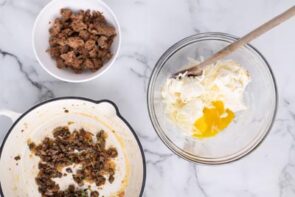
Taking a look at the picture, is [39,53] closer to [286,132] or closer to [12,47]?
[12,47]

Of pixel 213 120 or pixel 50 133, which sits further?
pixel 50 133

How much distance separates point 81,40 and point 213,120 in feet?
1.45

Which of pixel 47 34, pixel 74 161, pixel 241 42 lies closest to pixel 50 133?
pixel 74 161

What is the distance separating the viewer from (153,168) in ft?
5.13

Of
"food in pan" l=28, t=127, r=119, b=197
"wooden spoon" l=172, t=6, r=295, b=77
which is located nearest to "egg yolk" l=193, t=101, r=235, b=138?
"wooden spoon" l=172, t=6, r=295, b=77

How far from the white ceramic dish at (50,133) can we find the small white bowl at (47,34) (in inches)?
2.9

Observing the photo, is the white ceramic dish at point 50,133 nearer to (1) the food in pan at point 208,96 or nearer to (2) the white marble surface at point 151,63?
(2) the white marble surface at point 151,63

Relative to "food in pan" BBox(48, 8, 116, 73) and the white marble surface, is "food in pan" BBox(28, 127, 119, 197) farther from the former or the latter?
"food in pan" BBox(48, 8, 116, 73)

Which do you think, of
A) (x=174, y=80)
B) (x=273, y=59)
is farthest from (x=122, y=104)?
(x=273, y=59)

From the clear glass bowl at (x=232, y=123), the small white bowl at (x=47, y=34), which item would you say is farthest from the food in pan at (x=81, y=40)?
the clear glass bowl at (x=232, y=123)

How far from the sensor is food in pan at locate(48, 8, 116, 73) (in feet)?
4.76

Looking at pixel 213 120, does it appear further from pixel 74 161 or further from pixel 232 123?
pixel 74 161

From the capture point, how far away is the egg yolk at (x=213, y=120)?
142 cm

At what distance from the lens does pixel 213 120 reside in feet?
4.68
